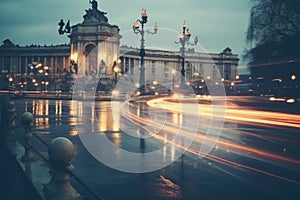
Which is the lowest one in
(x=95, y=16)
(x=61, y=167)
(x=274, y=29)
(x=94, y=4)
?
(x=61, y=167)

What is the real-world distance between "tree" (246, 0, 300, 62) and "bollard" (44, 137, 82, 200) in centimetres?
3255

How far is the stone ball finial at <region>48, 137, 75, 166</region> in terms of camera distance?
13.3 ft

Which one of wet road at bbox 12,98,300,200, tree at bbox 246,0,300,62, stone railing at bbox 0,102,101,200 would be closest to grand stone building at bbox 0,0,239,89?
tree at bbox 246,0,300,62

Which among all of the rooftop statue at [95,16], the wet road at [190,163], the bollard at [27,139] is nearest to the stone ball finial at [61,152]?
the wet road at [190,163]

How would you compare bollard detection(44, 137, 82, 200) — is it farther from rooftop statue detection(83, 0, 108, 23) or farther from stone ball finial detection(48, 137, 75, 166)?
rooftop statue detection(83, 0, 108, 23)

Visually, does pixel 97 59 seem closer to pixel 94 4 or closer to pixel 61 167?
pixel 94 4

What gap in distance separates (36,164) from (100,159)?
1.63 metres

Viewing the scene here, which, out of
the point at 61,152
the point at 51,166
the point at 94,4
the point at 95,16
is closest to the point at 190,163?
the point at 51,166

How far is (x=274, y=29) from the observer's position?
3566cm

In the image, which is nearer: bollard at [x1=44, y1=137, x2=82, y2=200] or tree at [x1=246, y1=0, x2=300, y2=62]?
bollard at [x1=44, y1=137, x2=82, y2=200]

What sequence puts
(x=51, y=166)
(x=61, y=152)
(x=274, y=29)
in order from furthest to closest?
(x=274, y=29), (x=51, y=166), (x=61, y=152)

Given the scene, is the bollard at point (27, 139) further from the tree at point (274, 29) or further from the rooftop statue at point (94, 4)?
the rooftop statue at point (94, 4)

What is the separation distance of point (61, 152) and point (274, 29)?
116 feet

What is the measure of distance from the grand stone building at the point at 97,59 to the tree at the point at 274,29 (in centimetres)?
4552
